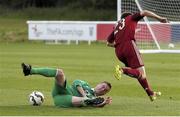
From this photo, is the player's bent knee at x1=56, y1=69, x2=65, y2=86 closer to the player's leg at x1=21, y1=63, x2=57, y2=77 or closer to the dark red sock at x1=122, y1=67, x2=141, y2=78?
the player's leg at x1=21, y1=63, x2=57, y2=77

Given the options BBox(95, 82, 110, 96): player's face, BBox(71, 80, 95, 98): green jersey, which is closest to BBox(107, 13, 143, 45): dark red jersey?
BBox(95, 82, 110, 96): player's face

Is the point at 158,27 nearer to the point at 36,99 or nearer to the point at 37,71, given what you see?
the point at 36,99

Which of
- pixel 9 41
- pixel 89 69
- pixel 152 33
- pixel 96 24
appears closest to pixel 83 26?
pixel 96 24

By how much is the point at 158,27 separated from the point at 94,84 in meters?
16.0

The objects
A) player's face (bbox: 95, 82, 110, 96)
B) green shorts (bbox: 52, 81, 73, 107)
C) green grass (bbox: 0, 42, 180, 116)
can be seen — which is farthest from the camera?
player's face (bbox: 95, 82, 110, 96)

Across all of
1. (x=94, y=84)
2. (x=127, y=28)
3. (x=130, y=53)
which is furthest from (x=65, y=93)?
(x=94, y=84)

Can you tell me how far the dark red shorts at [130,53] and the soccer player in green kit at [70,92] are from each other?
1.25 m

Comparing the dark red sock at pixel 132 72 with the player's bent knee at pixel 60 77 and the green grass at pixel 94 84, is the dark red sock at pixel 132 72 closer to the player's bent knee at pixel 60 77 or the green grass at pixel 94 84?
the green grass at pixel 94 84

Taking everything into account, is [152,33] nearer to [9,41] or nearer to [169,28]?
[169,28]

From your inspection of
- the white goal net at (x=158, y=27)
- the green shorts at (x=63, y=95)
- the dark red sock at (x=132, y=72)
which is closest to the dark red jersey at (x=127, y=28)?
the dark red sock at (x=132, y=72)

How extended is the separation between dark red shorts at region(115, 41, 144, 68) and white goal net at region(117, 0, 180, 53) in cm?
1656

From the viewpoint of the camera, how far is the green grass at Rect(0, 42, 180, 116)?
42.1ft

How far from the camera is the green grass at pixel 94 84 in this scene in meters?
12.8


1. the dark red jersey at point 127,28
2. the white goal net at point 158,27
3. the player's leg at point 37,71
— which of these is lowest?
the white goal net at point 158,27
